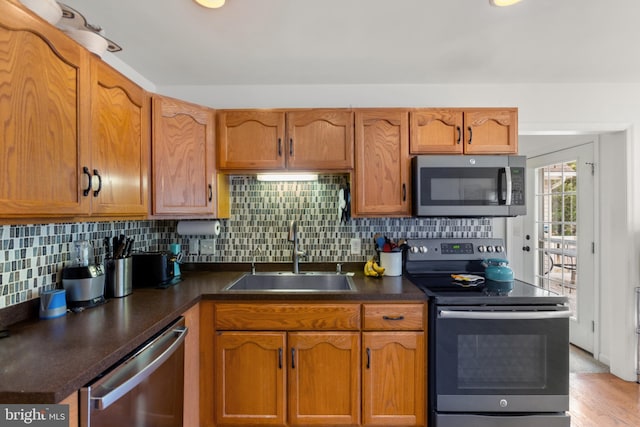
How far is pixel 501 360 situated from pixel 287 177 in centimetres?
171

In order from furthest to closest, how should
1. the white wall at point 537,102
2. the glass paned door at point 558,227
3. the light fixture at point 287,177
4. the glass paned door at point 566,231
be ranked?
the glass paned door at point 558,227
the glass paned door at point 566,231
the white wall at point 537,102
the light fixture at point 287,177

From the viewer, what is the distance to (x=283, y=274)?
2.26 meters

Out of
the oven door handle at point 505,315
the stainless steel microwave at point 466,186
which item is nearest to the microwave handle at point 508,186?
the stainless steel microwave at point 466,186

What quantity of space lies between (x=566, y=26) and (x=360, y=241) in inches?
68.0

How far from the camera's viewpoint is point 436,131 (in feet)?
6.75

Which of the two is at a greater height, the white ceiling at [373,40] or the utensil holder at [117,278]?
the white ceiling at [373,40]

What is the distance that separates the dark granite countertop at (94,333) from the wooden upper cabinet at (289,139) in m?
A: 0.82

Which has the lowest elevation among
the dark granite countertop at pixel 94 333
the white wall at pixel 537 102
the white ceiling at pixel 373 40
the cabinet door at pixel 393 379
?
the cabinet door at pixel 393 379

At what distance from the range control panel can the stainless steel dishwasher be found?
5.22ft

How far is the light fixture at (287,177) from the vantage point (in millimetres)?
2189

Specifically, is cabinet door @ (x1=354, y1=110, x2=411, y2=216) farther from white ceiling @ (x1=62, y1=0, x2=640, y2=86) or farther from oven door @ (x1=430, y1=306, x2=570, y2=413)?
oven door @ (x1=430, y1=306, x2=570, y2=413)

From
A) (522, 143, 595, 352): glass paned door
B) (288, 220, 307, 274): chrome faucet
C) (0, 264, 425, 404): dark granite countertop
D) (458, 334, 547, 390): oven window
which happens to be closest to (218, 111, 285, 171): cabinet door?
(288, 220, 307, 274): chrome faucet

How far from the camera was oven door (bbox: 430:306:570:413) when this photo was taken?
5.38 feet

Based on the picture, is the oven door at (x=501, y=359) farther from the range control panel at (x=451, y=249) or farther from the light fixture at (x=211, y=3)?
the light fixture at (x=211, y=3)
